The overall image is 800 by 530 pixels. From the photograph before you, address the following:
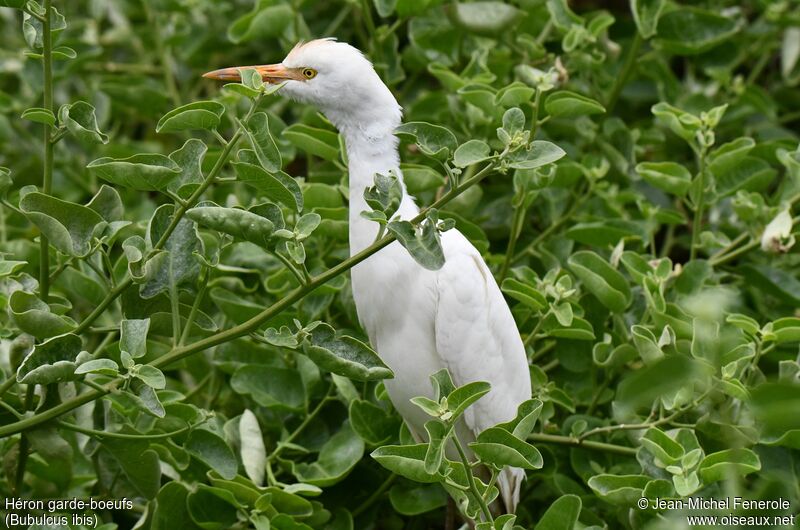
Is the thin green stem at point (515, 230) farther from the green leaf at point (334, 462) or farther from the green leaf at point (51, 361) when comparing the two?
the green leaf at point (51, 361)

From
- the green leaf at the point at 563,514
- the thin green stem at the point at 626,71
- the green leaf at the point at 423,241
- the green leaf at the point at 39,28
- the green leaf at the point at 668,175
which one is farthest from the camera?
the thin green stem at the point at 626,71

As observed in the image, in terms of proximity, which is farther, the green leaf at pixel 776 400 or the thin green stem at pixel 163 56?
the thin green stem at pixel 163 56

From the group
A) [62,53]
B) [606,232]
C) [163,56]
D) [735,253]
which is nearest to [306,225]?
[62,53]

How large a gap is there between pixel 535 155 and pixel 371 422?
904mm

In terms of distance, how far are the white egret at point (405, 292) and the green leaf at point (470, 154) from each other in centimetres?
54

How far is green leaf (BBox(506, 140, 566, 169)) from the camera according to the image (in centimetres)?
161

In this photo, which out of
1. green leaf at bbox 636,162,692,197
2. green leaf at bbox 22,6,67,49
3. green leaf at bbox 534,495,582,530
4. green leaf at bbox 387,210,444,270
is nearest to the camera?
green leaf at bbox 387,210,444,270

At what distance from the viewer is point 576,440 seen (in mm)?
2271

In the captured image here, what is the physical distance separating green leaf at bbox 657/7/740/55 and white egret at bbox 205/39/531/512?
3.74 feet

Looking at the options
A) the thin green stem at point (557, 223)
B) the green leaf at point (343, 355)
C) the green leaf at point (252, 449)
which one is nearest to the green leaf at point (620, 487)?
the green leaf at point (343, 355)

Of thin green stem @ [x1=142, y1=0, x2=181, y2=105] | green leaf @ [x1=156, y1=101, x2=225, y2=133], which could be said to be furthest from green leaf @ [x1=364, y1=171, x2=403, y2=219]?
thin green stem @ [x1=142, y1=0, x2=181, y2=105]

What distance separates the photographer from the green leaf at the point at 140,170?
5.46ft

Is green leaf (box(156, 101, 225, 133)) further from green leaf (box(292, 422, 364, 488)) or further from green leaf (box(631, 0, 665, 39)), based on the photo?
green leaf (box(631, 0, 665, 39))

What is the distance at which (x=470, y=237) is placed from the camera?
260 cm
